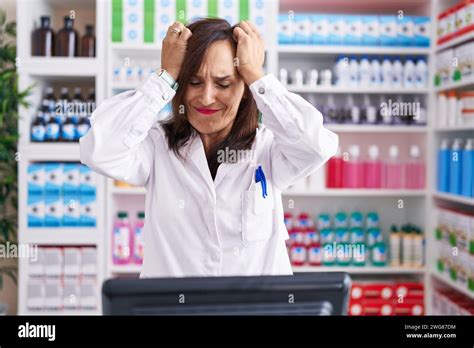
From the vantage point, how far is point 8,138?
2.83 m

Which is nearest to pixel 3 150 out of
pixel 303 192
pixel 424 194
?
pixel 303 192

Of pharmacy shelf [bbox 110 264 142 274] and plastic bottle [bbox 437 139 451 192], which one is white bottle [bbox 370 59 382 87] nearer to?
plastic bottle [bbox 437 139 451 192]

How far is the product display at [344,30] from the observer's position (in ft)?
9.68

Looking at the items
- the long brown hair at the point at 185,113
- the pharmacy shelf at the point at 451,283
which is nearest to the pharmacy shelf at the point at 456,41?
the pharmacy shelf at the point at 451,283

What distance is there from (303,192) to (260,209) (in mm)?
1676

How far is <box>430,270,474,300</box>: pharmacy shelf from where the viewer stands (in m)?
2.69

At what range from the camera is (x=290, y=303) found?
827 mm

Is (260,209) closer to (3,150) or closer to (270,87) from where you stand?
(270,87)

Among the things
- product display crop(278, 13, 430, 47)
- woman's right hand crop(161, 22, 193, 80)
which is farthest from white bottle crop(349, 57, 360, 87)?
woman's right hand crop(161, 22, 193, 80)

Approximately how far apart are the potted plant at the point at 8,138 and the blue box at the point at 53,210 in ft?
0.75

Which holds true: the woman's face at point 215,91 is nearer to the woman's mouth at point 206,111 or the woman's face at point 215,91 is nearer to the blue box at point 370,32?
the woman's mouth at point 206,111

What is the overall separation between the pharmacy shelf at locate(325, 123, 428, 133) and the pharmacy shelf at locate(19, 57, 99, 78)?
1.26m

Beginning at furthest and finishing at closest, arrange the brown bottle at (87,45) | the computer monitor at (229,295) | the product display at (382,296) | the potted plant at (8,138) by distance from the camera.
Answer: the product display at (382,296), the brown bottle at (87,45), the potted plant at (8,138), the computer monitor at (229,295)
